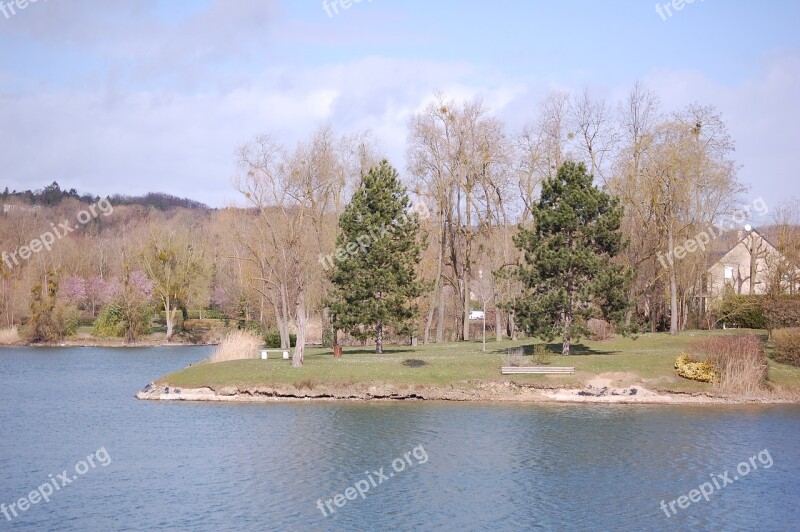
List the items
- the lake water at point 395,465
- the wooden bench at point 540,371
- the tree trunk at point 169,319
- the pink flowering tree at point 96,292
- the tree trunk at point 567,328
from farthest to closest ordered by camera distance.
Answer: the pink flowering tree at point 96,292
the tree trunk at point 169,319
the tree trunk at point 567,328
the wooden bench at point 540,371
the lake water at point 395,465

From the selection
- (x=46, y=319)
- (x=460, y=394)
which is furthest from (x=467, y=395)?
(x=46, y=319)

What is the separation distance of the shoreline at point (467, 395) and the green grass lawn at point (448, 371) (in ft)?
1.18

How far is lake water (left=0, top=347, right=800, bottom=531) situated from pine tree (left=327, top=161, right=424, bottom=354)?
950cm

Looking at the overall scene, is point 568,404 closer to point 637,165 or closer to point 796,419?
point 796,419

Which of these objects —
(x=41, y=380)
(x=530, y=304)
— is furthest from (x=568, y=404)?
(x=41, y=380)

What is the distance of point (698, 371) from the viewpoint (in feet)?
128

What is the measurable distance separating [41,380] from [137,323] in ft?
112

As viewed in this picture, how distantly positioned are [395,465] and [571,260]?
18.4 m

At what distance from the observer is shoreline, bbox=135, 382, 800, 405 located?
38062 mm

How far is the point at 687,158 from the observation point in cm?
5478

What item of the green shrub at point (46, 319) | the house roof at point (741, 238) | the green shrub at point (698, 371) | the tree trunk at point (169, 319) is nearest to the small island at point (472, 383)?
the green shrub at point (698, 371)

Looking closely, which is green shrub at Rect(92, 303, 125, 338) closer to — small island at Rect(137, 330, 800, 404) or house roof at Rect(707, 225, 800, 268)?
small island at Rect(137, 330, 800, 404)

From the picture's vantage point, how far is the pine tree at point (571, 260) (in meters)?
41.2

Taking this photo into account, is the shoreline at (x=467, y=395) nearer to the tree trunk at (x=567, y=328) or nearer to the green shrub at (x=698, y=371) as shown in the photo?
the green shrub at (x=698, y=371)
